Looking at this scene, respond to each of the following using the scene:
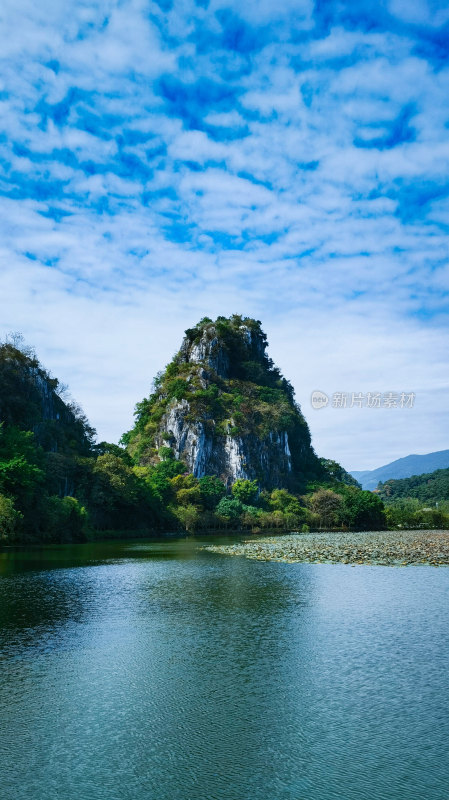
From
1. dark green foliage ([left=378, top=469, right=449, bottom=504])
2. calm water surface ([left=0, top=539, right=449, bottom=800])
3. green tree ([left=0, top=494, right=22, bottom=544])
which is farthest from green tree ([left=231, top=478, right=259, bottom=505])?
calm water surface ([left=0, top=539, right=449, bottom=800])

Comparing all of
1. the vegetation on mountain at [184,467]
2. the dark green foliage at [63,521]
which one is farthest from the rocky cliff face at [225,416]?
the dark green foliage at [63,521]

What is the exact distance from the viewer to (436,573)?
27406mm

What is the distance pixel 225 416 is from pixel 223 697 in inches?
4325

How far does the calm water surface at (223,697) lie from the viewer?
6852mm

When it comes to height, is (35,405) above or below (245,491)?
above

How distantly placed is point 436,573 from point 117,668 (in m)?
20.5

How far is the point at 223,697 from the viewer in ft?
32.1

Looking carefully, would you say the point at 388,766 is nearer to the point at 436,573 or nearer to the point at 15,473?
the point at 436,573

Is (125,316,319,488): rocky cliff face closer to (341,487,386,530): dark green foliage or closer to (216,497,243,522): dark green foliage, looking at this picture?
(216,497,243,522): dark green foliage

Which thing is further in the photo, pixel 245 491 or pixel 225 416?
pixel 225 416

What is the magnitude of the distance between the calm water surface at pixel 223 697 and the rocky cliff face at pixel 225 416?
308 ft

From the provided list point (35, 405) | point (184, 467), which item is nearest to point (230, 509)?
point (184, 467)

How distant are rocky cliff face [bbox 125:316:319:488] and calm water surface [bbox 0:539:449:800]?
308ft

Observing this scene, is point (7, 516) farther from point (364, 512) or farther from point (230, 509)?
point (364, 512)
